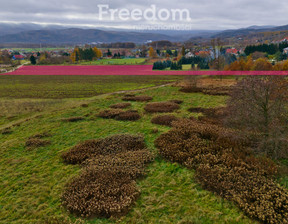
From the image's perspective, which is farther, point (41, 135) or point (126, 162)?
point (41, 135)

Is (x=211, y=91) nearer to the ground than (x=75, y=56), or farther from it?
nearer to the ground

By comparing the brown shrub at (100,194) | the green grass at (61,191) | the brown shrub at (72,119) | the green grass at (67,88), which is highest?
the green grass at (67,88)

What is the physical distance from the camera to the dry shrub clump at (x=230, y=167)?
682 cm

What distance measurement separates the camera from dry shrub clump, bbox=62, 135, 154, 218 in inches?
283

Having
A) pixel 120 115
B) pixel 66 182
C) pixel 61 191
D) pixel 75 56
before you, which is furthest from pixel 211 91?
pixel 75 56

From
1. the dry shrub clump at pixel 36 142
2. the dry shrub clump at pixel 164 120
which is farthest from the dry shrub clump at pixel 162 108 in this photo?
the dry shrub clump at pixel 36 142

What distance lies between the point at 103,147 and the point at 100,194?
4.63m

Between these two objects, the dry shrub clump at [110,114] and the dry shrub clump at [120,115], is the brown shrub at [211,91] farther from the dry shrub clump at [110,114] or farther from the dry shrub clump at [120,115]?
the dry shrub clump at [110,114]

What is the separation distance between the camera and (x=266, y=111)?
10.2m

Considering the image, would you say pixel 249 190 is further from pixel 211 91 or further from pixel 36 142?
pixel 211 91

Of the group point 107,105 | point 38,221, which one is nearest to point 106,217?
point 38,221

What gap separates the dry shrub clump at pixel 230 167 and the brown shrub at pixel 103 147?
1.46 metres

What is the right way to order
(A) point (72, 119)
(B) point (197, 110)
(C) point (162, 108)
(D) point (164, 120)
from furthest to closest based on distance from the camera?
(C) point (162, 108) < (B) point (197, 110) < (A) point (72, 119) < (D) point (164, 120)

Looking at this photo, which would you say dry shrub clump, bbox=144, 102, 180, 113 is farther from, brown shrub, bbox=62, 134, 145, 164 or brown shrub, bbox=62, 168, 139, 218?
brown shrub, bbox=62, 168, 139, 218
